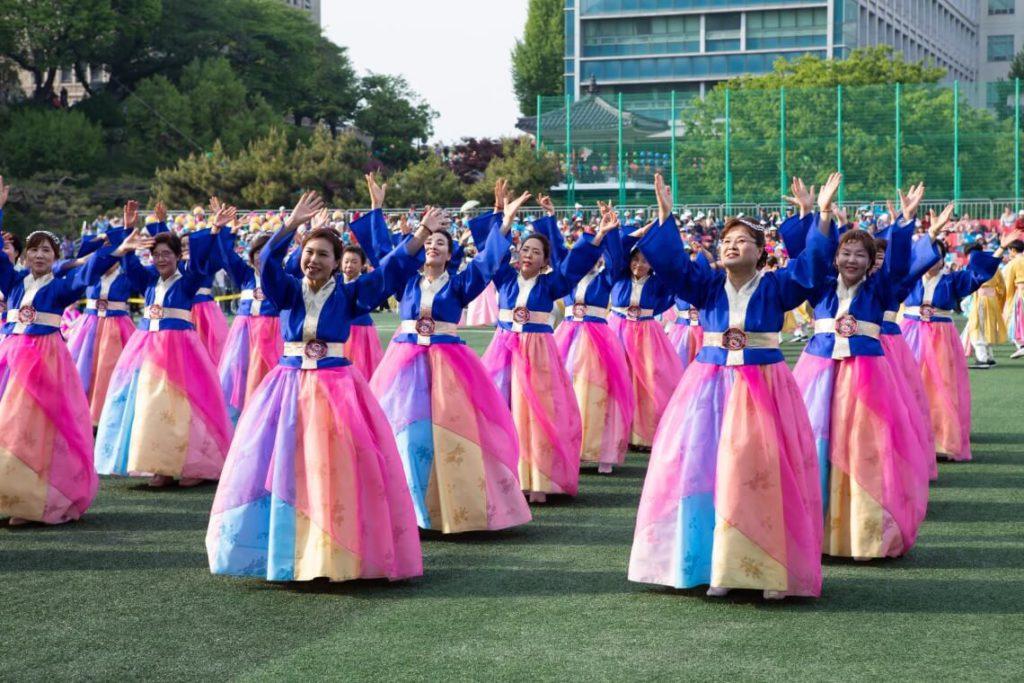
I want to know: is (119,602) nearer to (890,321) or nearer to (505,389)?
(505,389)

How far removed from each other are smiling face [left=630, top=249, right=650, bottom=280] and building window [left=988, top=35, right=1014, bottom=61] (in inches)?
3222

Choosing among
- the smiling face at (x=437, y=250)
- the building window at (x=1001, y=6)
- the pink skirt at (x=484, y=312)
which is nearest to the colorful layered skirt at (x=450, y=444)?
the smiling face at (x=437, y=250)

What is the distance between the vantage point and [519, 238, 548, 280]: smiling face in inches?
362

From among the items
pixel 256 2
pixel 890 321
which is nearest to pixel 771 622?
pixel 890 321

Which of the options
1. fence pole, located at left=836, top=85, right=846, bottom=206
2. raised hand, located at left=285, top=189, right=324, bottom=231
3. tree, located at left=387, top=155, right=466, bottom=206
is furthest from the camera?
tree, located at left=387, top=155, right=466, bottom=206

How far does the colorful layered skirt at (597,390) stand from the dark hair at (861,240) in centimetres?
309

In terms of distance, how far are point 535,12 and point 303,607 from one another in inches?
3275

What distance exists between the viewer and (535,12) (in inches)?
3415

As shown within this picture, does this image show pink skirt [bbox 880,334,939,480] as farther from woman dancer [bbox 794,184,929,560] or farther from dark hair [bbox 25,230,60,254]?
dark hair [bbox 25,230,60,254]

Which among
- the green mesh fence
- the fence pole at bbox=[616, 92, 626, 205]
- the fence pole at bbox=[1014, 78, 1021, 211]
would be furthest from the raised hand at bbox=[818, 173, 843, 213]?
the fence pole at bbox=[616, 92, 626, 205]

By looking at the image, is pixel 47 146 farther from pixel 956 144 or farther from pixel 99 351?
pixel 99 351

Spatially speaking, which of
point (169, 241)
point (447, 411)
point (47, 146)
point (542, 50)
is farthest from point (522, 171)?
point (542, 50)

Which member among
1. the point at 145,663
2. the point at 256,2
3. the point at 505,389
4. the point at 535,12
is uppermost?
the point at 535,12

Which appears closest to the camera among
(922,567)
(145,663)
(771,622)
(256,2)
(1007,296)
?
(145,663)
